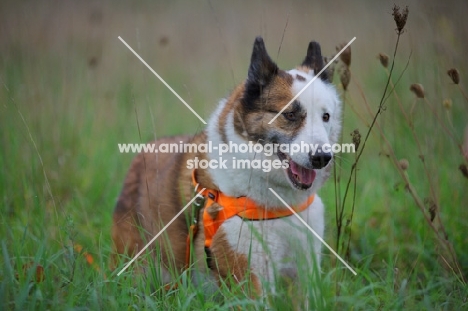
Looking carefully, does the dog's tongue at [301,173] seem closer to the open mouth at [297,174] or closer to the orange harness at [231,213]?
the open mouth at [297,174]

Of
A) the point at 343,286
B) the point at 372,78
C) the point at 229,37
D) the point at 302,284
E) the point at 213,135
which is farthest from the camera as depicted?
the point at 229,37

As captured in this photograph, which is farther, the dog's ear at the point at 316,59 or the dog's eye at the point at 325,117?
the dog's ear at the point at 316,59

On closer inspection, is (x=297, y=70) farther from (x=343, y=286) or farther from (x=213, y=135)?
(x=343, y=286)

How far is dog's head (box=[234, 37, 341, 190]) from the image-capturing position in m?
2.99

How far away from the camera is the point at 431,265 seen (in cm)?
368

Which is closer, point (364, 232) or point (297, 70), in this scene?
point (297, 70)

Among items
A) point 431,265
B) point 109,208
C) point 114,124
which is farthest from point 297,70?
point 114,124

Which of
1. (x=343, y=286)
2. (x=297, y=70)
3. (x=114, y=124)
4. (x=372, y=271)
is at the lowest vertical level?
(x=372, y=271)

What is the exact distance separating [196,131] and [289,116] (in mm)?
576

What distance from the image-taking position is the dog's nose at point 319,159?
9.48 feet

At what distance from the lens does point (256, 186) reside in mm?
3188

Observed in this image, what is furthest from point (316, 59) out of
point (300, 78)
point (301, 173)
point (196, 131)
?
point (196, 131)

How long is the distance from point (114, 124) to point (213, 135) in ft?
9.49

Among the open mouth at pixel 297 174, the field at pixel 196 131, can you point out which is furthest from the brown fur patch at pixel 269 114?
the field at pixel 196 131
